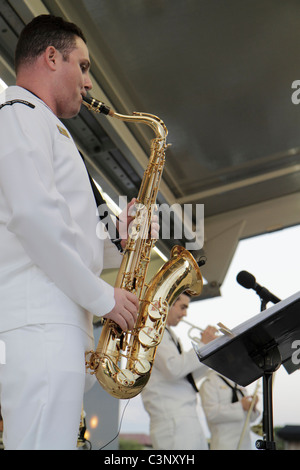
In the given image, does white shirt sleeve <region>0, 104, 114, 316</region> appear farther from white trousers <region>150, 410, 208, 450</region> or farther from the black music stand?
white trousers <region>150, 410, 208, 450</region>

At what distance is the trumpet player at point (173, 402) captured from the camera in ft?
13.4

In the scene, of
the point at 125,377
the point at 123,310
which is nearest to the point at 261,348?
the point at 125,377

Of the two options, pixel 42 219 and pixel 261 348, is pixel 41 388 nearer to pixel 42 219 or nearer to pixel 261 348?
pixel 42 219

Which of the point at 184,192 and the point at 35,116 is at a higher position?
the point at 184,192

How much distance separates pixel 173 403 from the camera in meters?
4.20

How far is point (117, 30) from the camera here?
3.84 meters

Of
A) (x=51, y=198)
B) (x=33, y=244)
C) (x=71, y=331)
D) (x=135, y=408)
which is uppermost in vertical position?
(x=135, y=408)

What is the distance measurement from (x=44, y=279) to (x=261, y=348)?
95 centimetres

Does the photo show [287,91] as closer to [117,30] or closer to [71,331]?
[117,30]

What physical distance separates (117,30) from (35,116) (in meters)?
2.34

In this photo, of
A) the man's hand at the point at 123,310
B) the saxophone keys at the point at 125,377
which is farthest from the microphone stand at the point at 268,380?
the man's hand at the point at 123,310

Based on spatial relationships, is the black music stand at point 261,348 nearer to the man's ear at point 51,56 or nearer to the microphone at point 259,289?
the microphone at point 259,289
